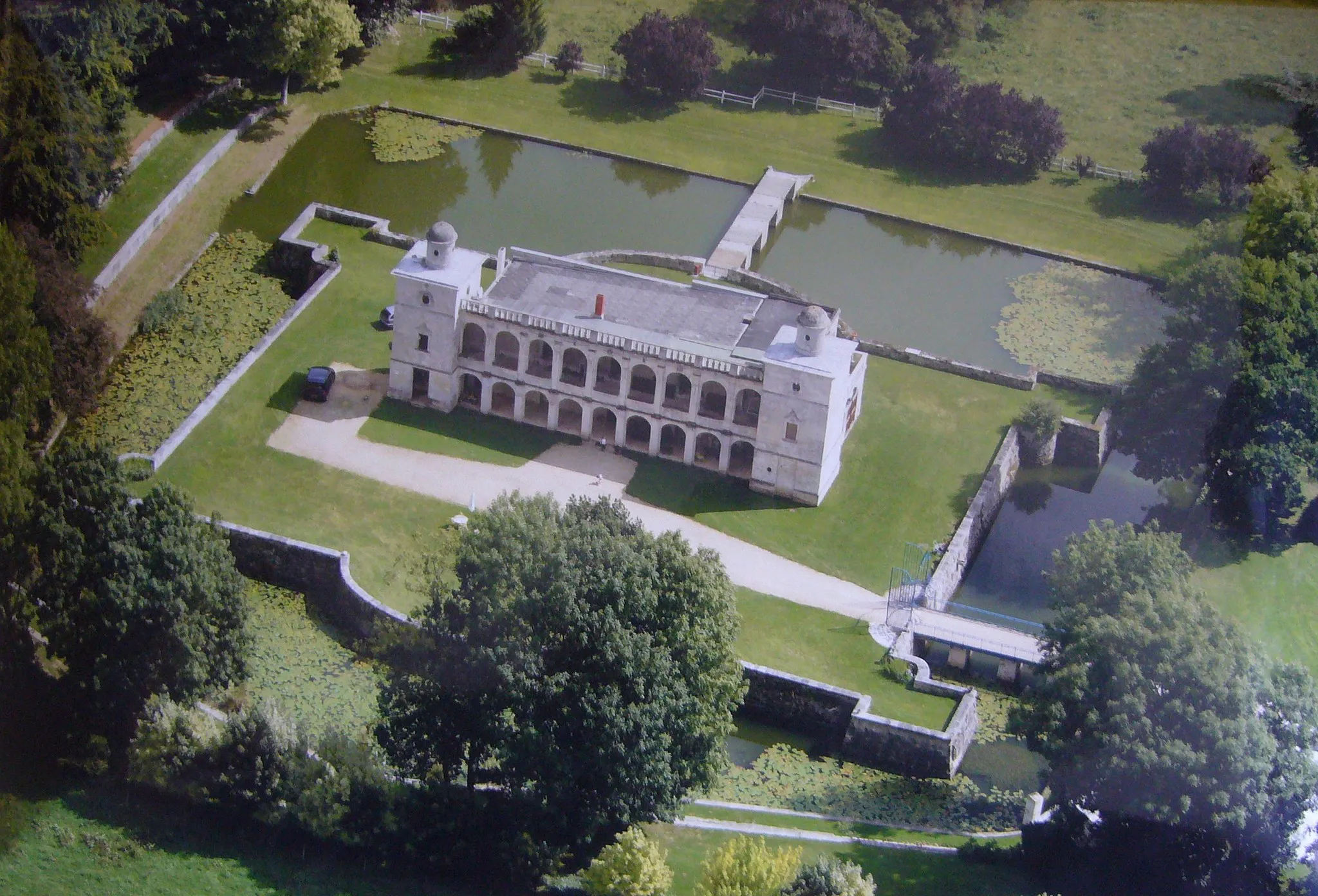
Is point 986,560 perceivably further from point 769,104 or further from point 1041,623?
point 769,104

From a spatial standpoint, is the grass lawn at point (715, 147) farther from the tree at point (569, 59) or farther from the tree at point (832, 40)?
the tree at point (832, 40)

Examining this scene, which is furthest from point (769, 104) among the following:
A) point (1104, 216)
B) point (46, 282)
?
point (46, 282)

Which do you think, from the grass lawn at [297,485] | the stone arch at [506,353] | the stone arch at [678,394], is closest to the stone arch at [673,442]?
the stone arch at [678,394]

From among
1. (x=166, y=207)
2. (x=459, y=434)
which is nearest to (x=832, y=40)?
(x=166, y=207)

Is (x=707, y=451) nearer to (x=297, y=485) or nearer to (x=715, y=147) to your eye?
(x=297, y=485)

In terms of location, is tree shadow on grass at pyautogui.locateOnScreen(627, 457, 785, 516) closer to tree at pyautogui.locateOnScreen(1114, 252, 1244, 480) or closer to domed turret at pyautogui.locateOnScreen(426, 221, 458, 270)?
domed turret at pyautogui.locateOnScreen(426, 221, 458, 270)

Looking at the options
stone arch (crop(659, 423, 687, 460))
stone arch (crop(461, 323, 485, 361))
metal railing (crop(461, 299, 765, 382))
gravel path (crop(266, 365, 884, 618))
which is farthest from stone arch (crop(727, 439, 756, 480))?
stone arch (crop(461, 323, 485, 361))
